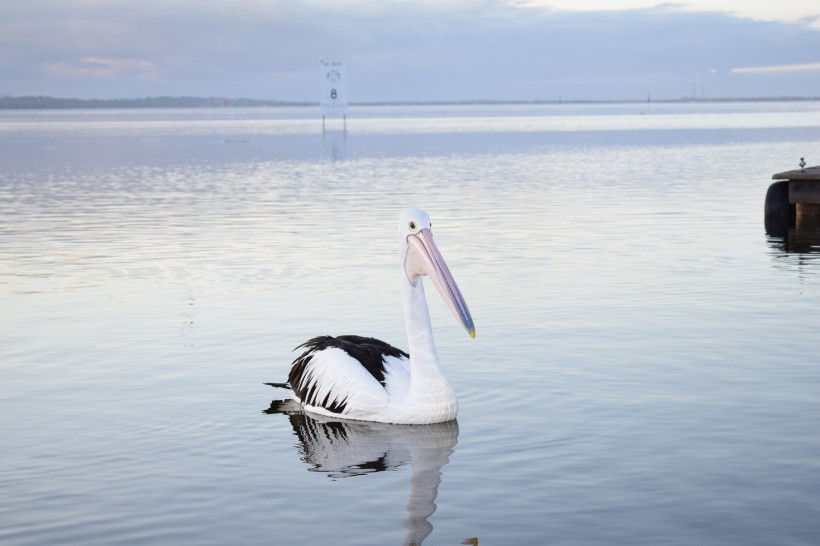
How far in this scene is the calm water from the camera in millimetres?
7566

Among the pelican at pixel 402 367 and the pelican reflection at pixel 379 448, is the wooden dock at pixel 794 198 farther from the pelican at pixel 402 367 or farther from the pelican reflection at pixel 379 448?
the pelican reflection at pixel 379 448

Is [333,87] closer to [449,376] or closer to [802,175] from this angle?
[802,175]

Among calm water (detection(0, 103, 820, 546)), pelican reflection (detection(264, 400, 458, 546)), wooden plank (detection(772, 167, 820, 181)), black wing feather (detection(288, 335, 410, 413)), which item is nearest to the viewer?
calm water (detection(0, 103, 820, 546))

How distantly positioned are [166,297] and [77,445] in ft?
21.6

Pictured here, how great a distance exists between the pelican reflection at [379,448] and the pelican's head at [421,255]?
100 cm

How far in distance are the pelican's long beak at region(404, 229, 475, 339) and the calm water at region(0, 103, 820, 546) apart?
916mm

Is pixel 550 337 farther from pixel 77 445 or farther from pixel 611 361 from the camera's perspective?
pixel 77 445

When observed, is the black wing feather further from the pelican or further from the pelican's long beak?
the pelican's long beak

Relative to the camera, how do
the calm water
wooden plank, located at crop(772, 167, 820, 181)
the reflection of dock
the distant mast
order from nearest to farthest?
the calm water
wooden plank, located at crop(772, 167, 820, 181)
the reflection of dock
the distant mast

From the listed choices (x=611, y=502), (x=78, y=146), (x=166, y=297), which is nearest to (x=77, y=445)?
(x=611, y=502)

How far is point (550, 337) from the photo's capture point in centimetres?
1275

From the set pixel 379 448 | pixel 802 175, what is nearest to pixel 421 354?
pixel 379 448

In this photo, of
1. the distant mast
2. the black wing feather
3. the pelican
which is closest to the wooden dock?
the black wing feather

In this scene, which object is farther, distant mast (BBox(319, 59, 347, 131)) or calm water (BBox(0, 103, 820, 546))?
distant mast (BBox(319, 59, 347, 131))
